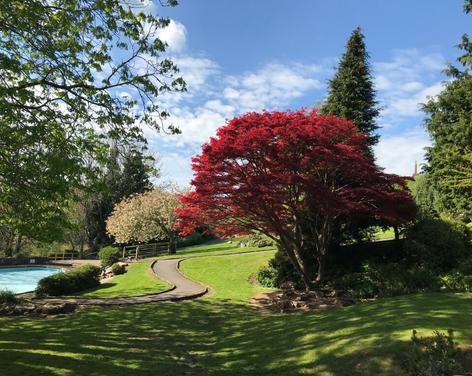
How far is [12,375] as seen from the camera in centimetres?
659

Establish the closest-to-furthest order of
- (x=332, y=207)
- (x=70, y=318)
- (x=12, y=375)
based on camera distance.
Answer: (x=12, y=375), (x=70, y=318), (x=332, y=207)

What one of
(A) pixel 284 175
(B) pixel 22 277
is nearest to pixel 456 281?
(A) pixel 284 175

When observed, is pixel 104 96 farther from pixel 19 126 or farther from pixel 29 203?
pixel 29 203

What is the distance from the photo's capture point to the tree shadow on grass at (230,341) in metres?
7.02

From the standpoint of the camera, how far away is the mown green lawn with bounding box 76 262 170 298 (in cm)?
1912

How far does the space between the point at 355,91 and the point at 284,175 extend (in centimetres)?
1366

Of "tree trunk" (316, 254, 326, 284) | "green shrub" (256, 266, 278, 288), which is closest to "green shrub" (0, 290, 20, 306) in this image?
"green shrub" (256, 266, 278, 288)

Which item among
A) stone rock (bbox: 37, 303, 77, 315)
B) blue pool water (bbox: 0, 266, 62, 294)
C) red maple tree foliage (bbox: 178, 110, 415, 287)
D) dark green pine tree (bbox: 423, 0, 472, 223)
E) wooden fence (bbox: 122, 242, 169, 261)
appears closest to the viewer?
stone rock (bbox: 37, 303, 77, 315)

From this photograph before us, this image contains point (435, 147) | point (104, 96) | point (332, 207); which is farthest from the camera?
point (435, 147)

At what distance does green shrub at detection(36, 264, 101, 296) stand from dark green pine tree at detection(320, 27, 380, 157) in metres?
17.2

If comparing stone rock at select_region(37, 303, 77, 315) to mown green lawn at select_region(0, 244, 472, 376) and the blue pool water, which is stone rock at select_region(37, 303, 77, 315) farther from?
the blue pool water

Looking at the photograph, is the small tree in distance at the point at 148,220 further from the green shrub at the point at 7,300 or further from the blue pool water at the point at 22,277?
the green shrub at the point at 7,300

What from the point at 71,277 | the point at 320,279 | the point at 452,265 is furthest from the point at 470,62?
the point at 71,277

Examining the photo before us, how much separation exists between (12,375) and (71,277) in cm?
1467
